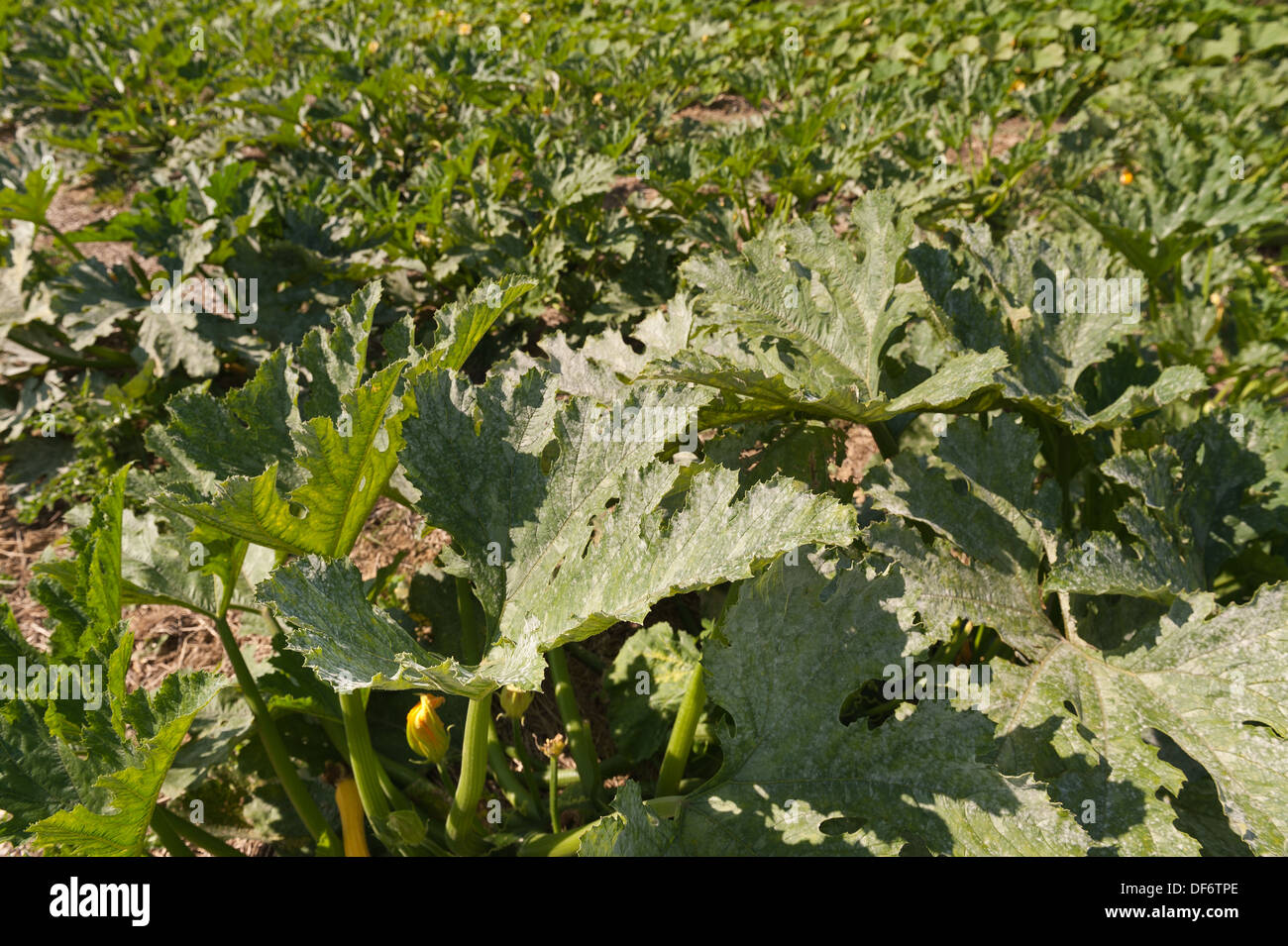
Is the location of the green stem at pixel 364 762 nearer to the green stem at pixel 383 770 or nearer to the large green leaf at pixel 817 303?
the green stem at pixel 383 770

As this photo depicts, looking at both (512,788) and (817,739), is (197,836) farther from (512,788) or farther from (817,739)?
(817,739)

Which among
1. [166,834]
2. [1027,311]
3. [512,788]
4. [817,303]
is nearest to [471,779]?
[512,788]

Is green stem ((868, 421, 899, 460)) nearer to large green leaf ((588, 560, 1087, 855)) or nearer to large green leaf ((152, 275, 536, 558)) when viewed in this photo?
large green leaf ((588, 560, 1087, 855))

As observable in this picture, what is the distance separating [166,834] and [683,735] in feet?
3.08

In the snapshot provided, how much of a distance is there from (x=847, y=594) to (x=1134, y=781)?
0.56 metres

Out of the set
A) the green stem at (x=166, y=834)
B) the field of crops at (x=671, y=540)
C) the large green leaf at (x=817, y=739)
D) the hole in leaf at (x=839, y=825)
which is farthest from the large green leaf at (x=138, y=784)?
the hole in leaf at (x=839, y=825)

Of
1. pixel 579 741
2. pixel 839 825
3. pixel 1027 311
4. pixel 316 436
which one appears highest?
pixel 1027 311

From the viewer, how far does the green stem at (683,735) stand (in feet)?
5.19

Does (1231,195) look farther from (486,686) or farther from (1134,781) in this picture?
(486,686)

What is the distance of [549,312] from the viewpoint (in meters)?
3.77

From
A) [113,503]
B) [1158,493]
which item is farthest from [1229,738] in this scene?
[113,503]

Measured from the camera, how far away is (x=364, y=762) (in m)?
1.50

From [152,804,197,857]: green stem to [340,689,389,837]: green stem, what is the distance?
1.08ft
